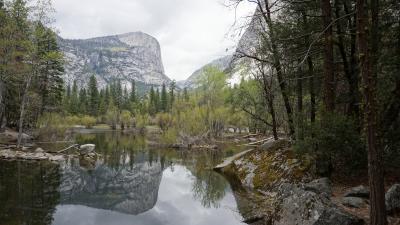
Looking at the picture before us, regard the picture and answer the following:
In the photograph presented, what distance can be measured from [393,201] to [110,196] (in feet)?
35.5

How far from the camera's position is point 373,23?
9.78 metres

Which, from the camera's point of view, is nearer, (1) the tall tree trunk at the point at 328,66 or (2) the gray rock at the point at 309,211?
(2) the gray rock at the point at 309,211

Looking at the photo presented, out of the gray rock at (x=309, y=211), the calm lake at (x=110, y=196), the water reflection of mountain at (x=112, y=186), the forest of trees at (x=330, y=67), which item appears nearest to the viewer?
the forest of trees at (x=330, y=67)

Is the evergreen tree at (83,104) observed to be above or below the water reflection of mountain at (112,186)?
above

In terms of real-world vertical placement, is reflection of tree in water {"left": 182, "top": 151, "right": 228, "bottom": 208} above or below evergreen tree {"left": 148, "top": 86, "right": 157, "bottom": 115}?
below

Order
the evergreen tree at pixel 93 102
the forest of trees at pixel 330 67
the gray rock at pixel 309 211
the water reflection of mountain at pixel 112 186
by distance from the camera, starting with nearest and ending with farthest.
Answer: the forest of trees at pixel 330 67
the gray rock at pixel 309 211
the water reflection of mountain at pixel 112 186
the evergreen tree at pixel 93 102

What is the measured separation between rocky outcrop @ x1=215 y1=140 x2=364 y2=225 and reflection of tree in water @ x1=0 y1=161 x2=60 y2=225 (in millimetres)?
6432

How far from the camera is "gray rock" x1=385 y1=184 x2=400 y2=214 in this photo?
7219 millimetres

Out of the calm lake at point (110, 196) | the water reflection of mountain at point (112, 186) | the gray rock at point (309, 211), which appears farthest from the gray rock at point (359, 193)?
the water reflection of mountain at point (112, 186)

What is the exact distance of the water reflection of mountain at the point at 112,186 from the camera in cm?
1317

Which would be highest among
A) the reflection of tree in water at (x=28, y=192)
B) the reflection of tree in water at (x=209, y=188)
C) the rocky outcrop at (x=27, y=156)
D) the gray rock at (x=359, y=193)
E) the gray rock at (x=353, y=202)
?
the rocky outcrop at (x=27, y=156)

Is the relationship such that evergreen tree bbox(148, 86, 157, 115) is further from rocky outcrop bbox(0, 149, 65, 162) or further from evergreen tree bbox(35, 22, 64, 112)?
rocky outcrop bbox(0, 149, 65, 162)

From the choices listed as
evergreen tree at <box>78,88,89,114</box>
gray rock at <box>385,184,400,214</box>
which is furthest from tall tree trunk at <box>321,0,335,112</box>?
evergreen tree at <box>78,88,89,114</box>

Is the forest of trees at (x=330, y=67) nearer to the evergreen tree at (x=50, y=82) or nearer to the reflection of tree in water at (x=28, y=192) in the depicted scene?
the evergreen tree at (x=50, y=82)
